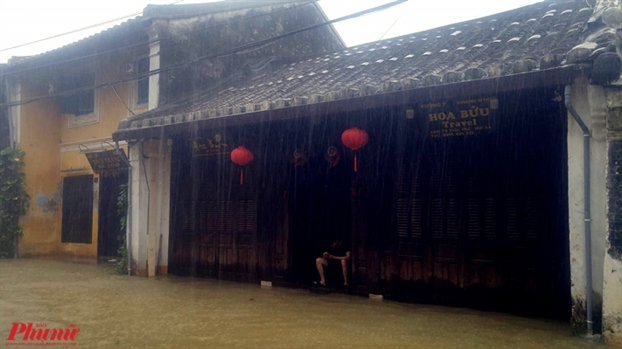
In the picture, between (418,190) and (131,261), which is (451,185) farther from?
Result: (131,261)

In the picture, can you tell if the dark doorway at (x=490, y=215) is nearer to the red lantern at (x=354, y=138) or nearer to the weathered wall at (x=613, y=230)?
the red lantern at (x=354, y=138)

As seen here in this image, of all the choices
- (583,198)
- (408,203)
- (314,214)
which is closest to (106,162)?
(314,214)

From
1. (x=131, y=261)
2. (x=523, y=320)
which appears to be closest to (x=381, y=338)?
(x=523, y=320)

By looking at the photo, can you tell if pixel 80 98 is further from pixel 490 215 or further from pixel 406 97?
pixel 490 215

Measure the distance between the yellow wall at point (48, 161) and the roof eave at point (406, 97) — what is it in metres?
6.36

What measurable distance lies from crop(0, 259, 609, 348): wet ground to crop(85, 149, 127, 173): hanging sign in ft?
13.6

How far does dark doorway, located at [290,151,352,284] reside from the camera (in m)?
9.78

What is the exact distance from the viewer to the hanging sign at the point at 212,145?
10.5m

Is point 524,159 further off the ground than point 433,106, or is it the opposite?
point 433,106

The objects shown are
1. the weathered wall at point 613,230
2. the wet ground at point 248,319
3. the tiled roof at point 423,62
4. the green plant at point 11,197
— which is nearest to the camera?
the weathered wall at point 613,230

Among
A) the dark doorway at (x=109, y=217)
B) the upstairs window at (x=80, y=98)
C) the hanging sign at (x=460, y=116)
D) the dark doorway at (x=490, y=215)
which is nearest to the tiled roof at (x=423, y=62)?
the hanging sign at (x=460, y=116)

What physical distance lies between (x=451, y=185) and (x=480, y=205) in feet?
1.65

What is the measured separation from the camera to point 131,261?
11.5 metres

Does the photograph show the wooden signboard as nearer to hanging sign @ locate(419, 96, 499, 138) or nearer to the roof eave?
the roof eave
